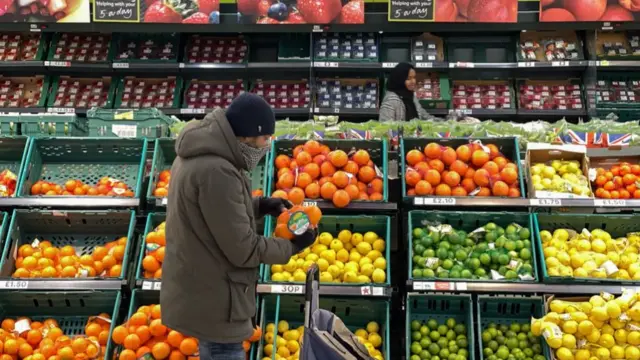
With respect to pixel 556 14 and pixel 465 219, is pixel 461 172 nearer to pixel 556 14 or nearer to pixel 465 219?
pixel 465 219

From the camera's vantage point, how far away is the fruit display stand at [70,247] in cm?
382

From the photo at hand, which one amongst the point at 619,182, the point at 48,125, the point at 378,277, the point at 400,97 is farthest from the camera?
the point at 400,97

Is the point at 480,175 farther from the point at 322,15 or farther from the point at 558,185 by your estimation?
the point at 322,15

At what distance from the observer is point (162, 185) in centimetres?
416

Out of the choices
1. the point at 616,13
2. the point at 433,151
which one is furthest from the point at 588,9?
the point at 433,151

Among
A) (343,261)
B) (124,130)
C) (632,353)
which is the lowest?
(632,353)

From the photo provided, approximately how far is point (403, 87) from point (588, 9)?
2347mm

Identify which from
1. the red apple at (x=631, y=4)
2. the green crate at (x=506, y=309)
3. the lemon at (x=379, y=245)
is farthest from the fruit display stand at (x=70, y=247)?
the red apple at (x=631, y=4)

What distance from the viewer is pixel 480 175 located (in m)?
3.99

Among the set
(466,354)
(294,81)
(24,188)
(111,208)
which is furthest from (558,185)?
(294,81)

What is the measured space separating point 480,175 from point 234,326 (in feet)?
6.30

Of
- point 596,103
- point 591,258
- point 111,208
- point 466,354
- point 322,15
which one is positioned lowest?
point 466,354

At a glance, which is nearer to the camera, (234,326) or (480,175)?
(234,326)

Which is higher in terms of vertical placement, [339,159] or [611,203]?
[339,159]
